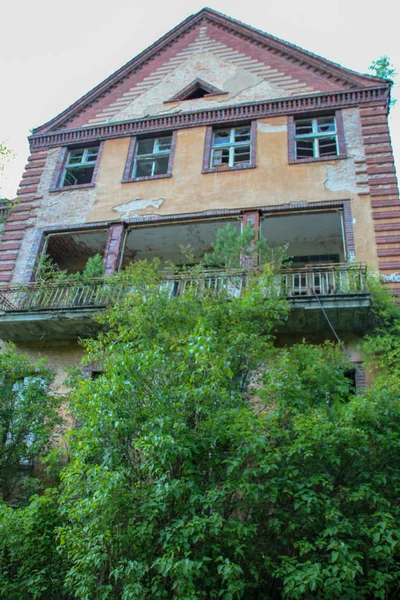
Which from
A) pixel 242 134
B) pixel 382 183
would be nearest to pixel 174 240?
pixel 242 134

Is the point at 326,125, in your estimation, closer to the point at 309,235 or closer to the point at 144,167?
the point at 309,235

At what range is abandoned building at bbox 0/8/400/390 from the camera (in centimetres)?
1304

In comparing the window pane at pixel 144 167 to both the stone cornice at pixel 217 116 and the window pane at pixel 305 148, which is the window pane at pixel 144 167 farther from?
the window pane at pixel 305 148

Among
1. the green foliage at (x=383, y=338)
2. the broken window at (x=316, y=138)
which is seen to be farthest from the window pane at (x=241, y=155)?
the green foliage at (x=383, y=338)

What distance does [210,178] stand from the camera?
614 inches

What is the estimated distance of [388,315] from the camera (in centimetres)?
1130

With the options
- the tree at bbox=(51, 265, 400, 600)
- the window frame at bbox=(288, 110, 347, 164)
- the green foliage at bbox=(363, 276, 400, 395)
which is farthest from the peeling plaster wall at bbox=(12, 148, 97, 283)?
the green foliage at bbox=(363, 276, 400, 395)

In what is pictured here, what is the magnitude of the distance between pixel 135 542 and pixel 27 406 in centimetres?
452

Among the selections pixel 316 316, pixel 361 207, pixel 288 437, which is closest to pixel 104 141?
pixel 361 207

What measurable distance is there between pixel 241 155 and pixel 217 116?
A: 1.71 metres

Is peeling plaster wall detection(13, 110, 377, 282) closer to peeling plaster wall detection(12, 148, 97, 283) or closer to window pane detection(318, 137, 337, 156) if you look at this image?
peeling plaster wall detection(12, 148, 97, 283)

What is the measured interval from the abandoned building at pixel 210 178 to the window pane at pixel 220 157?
0.12 feet

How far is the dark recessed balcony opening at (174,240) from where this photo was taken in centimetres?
1534

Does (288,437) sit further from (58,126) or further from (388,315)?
(58,126)
